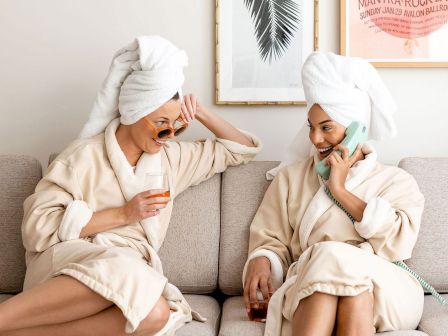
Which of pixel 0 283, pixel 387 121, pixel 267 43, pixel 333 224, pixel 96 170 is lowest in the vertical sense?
pixel 0 283

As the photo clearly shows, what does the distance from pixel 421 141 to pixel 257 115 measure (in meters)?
0.78

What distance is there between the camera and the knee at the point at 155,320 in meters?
2.15

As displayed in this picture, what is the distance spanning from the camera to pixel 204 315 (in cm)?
246

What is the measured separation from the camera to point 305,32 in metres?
3.13

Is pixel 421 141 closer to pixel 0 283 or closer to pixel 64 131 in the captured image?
pixel 64 131

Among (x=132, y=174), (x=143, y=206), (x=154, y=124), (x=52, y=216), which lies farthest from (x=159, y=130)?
(x=52, y=216)

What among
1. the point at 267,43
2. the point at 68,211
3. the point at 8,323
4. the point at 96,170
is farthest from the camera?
the point at 267,43

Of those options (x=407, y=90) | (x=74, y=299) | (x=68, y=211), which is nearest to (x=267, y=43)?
(x=407, y=90)

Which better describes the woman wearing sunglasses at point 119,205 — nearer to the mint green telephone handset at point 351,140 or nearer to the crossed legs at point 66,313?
the crossed legs at point 66,313

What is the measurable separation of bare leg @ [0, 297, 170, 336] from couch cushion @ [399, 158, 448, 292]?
3.52 feet

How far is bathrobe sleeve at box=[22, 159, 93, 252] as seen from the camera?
2.46m

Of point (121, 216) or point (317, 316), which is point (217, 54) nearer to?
point (121, 216)

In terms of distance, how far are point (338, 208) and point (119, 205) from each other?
84 cm

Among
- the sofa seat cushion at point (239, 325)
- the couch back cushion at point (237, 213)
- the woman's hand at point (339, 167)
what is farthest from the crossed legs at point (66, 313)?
the woman's hand at point (339, 167)
